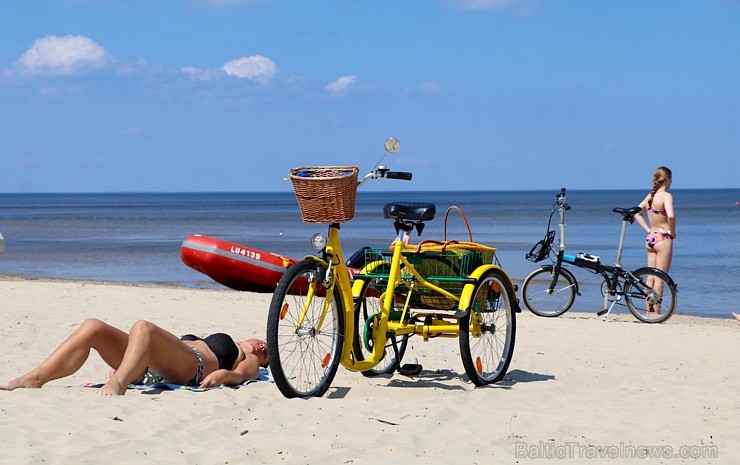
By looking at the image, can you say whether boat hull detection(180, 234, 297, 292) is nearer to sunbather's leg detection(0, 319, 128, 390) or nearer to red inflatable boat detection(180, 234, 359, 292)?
red inflatable boat detection(180, 234, 359, 292)

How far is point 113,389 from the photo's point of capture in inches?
203

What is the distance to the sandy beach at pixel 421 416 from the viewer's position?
14.1ft

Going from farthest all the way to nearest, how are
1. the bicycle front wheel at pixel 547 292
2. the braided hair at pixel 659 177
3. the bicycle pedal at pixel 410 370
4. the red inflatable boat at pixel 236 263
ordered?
the red inflatable boat at pixel 236 263 < the bicycle front wheel at pixel 547 292 < the braided hair at pixel 659 177 < the bicycle pedal at pixel 410 370

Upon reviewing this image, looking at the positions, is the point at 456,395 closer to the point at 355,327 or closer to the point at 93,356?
the point at 355,327

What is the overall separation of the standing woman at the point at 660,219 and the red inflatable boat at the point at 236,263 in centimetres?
523

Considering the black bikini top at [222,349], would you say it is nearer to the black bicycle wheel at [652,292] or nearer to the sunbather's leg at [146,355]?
the sunbather's leg at [146,355]

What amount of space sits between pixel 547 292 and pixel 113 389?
709 cm

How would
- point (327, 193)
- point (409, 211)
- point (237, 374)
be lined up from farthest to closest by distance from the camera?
1. point (409, 211)
2. point (237, 374)
3. point (327, 193)

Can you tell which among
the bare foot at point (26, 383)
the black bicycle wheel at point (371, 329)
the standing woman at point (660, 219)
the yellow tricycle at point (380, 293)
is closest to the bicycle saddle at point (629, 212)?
the standing woman at point (660, 219)

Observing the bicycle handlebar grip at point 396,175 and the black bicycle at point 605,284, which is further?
the black bicycle at point 605,284

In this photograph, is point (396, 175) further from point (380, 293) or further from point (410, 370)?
point (410, 370)

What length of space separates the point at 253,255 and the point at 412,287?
27.6 feet

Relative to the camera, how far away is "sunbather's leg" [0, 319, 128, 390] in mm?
5168

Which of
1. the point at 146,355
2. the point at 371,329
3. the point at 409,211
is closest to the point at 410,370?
the point at 371,329
